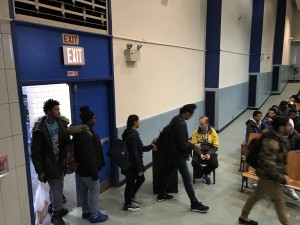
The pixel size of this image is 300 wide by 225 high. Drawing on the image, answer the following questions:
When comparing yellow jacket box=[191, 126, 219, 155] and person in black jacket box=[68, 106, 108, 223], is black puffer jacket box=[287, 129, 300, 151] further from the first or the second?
person in black jacket box=[68, 106, 108, 223]

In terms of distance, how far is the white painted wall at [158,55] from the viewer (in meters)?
4.10

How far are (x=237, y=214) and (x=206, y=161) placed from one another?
1065 mm

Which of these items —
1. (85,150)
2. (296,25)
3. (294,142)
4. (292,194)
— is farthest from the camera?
(296,25)

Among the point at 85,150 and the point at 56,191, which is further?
the point at 56,191

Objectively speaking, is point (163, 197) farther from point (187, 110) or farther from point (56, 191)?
point (56, 191)

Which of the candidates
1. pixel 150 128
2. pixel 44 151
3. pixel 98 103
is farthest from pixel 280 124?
pixel 150 128

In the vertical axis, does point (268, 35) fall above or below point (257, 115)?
above

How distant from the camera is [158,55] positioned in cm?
507

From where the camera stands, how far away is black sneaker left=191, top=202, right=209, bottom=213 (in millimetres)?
3406

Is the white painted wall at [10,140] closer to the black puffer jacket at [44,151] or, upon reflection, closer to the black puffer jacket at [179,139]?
the black puffer jacket at [44,151]

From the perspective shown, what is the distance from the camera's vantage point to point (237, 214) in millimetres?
3373

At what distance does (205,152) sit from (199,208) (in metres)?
A: 1.15

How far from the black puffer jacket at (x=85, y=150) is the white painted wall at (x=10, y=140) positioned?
557mm

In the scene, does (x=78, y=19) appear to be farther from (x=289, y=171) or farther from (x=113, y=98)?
(x=289, y=171)
